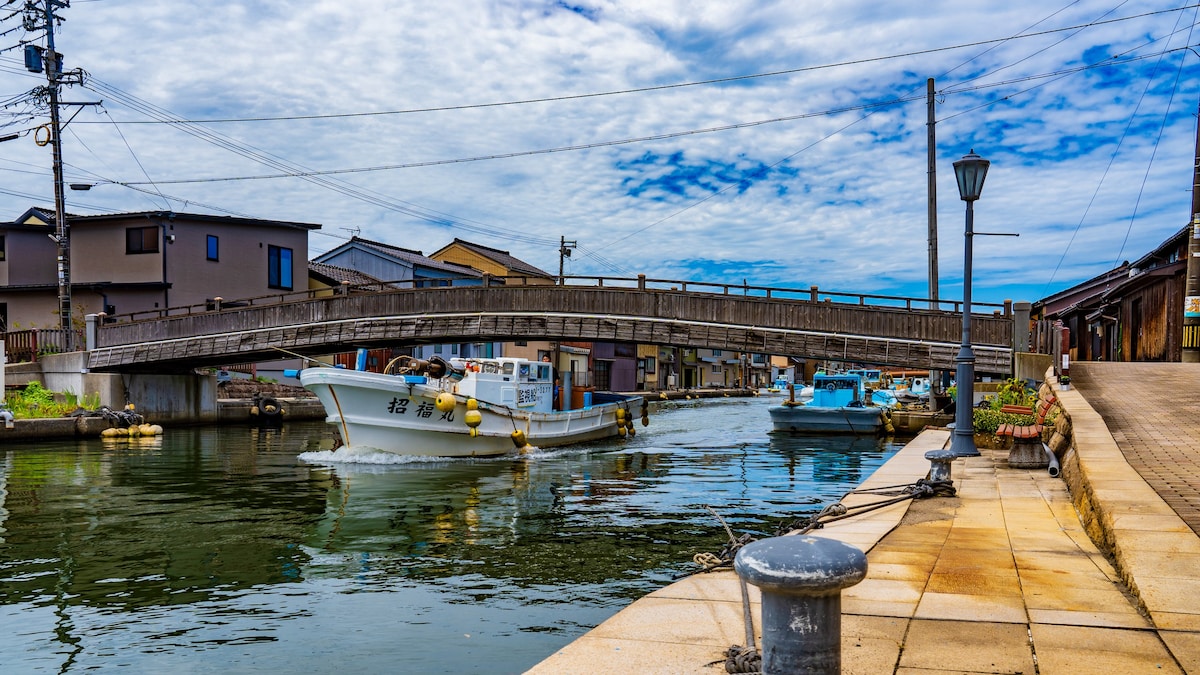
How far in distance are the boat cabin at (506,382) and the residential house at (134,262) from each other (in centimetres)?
2077

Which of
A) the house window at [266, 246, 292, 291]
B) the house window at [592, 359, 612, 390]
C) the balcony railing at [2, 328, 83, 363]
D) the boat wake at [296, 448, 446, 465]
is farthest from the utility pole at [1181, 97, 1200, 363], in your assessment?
the house window at [592, 359, 612, 390]

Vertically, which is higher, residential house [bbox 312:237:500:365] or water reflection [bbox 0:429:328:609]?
residential house [bbox 312:237:500:365]

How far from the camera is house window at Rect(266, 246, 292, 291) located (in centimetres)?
4394

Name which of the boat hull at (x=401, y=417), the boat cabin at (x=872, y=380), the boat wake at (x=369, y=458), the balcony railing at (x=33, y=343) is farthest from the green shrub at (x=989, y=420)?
the balcony railing at (x=33, y=343)

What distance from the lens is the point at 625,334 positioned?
28.0 meters

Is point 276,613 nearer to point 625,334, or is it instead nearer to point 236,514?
point 236,514

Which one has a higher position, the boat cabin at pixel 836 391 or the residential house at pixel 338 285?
the residential house at pixel 338 285

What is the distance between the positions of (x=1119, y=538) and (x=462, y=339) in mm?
26000

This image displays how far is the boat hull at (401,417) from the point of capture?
73.2ft

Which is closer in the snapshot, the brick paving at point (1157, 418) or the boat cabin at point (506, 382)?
the brick paving at point (1157, 418)

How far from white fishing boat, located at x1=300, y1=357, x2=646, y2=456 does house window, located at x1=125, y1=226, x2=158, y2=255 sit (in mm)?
19265

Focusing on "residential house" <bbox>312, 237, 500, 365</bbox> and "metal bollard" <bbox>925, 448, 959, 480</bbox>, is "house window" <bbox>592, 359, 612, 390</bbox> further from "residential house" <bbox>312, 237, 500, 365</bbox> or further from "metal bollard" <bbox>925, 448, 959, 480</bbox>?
"metal bollard" <bbox>925, 448, 959, 480</bbox>

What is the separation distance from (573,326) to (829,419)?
42.8 ft

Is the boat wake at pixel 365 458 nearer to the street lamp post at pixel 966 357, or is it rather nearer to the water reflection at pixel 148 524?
the water reflection at pixel 148 524
